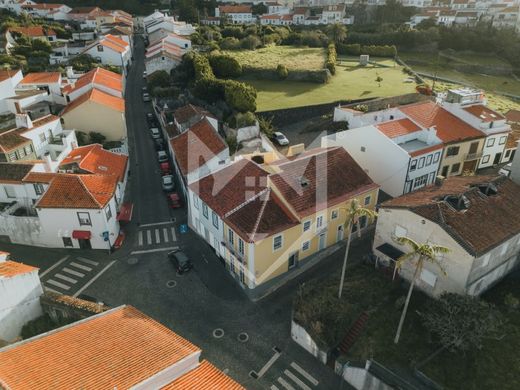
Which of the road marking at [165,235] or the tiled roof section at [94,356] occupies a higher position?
the tiled roof section at [94,356]

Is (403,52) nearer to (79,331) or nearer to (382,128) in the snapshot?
(382,128)

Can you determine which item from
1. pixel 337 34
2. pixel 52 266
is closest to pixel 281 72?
pixel 337 34

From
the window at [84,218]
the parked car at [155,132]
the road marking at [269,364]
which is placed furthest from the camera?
the parked car at [155,132]

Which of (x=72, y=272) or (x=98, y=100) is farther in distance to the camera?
(x=98, y=100)

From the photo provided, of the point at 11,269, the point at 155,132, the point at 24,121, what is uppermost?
the point at 24,121

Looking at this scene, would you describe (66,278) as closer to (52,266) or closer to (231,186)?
(52,266)

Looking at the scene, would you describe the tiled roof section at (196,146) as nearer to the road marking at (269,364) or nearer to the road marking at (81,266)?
the road marking at (81,266)

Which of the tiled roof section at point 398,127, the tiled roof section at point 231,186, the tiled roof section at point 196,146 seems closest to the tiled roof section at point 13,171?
the tiled roof section at point 196,146

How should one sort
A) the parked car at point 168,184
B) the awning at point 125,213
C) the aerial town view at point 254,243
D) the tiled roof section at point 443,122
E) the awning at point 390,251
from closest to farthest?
the aerial town view at point 254,243
the awning at point 390,251
the awning at point 125,213
the tiled roof section at point 443,122
the parked car at point 168,184
